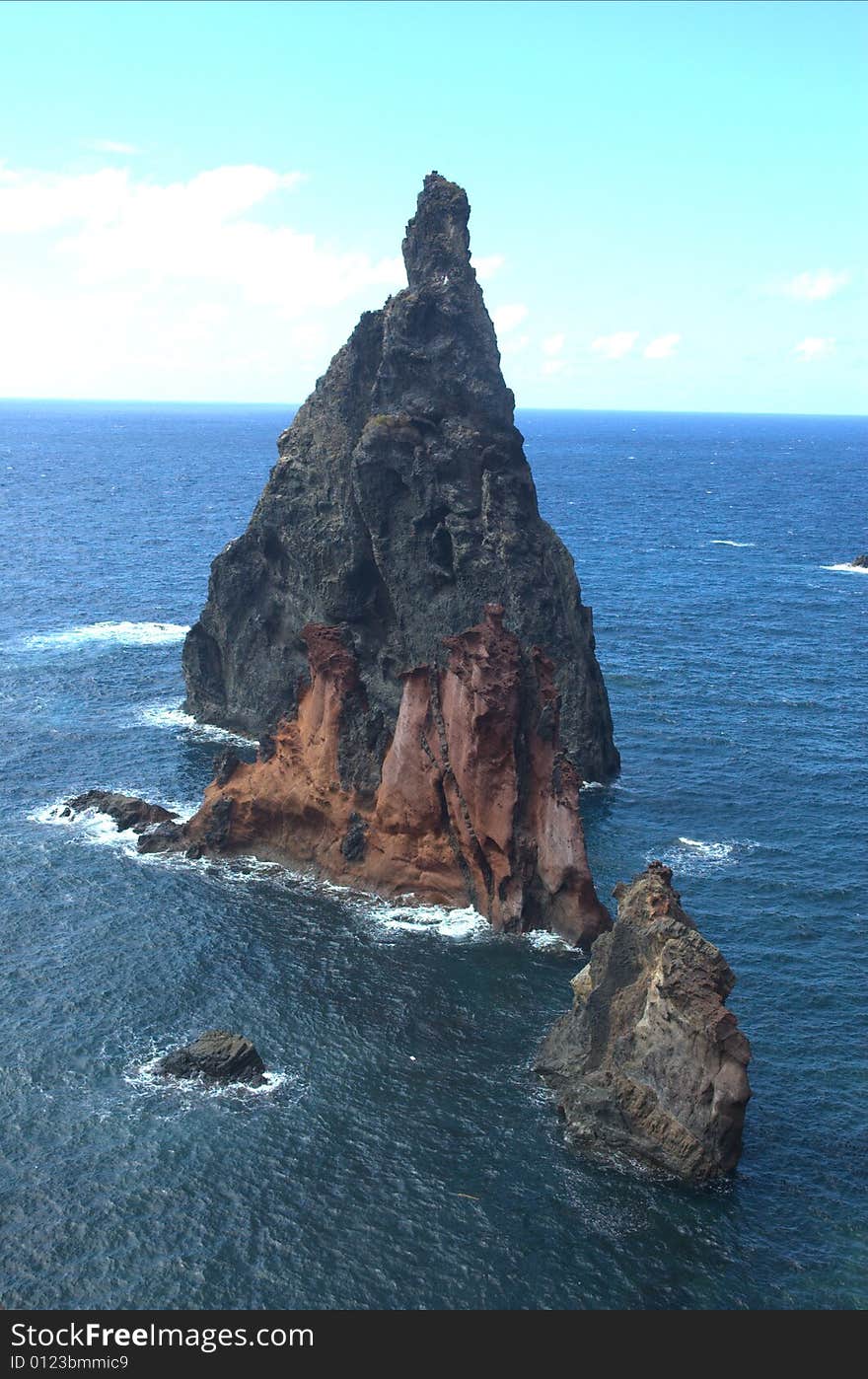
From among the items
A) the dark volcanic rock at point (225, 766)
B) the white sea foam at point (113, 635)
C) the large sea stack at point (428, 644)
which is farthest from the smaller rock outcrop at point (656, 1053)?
the white sea foam at point (113, 635)

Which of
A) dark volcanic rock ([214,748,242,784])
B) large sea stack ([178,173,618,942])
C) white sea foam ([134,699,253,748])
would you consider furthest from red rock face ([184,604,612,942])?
white sea foam ([134,699,253,748])

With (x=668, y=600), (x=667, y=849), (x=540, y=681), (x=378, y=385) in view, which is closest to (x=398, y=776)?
(x=540, y=681)

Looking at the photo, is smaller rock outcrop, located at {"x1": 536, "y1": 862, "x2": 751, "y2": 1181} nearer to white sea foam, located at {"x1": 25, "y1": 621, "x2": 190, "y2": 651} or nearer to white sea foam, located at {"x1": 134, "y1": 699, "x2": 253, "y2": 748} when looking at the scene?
white sea foam, located at {"x1": 134, "y1": 699, "x2": 253, "y2": 748}

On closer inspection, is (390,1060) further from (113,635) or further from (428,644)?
(113,635)

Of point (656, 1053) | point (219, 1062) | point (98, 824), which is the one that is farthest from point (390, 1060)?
point (98, 824)

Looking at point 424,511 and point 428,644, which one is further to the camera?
point 424,511
